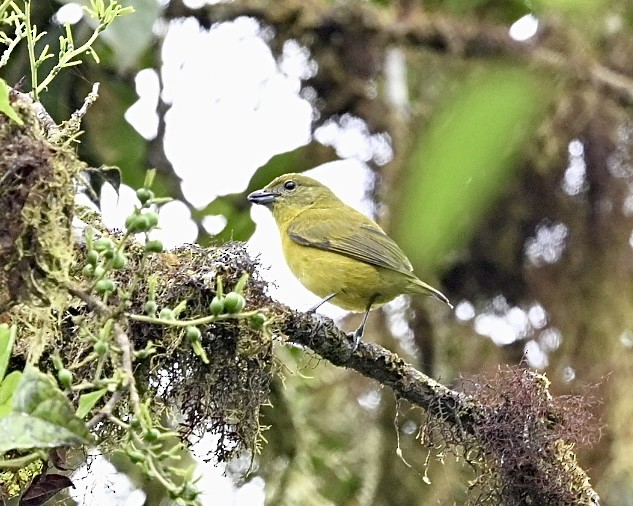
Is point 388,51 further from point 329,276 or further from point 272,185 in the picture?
point 329,276

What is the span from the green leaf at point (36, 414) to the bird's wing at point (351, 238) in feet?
8.54

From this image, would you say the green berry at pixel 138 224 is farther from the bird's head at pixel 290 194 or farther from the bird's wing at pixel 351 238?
the bird's head at pixel 290 194

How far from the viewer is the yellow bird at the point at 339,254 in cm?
406

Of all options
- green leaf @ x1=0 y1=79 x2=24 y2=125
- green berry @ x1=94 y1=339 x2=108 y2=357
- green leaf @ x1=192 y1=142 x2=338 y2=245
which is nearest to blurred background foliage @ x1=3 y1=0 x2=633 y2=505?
green leaf @ x1=192 y1=142 x2=338 y2=245

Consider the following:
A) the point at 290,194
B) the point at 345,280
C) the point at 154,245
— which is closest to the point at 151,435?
the point at 154,245

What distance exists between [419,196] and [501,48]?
6.25 feet

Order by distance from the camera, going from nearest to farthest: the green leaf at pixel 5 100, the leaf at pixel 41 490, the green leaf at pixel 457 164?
1. the green leaf at pixel 5 100
2. the leaf at pixel 41 490
3. the green leaf at pixel 457 164

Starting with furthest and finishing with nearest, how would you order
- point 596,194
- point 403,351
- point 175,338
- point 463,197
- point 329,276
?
point 596,194, point 403,351, point 329,276, point 463,197, point 175,338

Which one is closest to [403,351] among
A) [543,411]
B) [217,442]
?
[543,411]

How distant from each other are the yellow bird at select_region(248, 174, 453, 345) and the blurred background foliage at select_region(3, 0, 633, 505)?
13cm

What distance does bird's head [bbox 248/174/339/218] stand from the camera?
181 inches

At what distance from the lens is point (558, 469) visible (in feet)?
8.63

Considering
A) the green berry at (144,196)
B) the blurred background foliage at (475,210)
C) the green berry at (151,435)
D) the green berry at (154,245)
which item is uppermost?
the green berry at (144,196)

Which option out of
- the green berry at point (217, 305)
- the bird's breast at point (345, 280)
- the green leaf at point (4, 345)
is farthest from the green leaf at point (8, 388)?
the bird's breast at point (345, 280)
